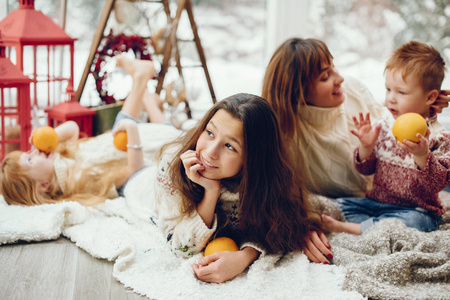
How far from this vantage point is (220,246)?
1570mm

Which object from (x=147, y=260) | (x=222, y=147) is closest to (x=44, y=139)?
(x=147, y=260)

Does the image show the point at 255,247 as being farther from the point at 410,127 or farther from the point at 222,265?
the point at 410,127

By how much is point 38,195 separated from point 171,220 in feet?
2.03

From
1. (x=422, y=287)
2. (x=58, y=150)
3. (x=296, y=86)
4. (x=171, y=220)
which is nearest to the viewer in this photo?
(x=422, y=287)

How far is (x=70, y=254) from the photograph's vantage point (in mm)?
1673

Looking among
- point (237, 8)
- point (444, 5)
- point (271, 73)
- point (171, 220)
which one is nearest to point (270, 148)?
point (171, 220)

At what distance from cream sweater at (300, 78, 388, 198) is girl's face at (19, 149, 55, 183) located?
3.11 ft

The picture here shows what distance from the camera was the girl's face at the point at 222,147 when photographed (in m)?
1.49

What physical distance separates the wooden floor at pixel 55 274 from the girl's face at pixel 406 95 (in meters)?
1.07

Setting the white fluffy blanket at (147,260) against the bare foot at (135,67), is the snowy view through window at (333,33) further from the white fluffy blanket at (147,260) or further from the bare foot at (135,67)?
the white fluffy blanket at (147,260)

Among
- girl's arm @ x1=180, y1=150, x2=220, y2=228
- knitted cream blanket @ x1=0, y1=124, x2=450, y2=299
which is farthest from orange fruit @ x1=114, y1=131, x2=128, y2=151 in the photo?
→ girl's arm @ x1=180, y1=150, x2=220, y2=228

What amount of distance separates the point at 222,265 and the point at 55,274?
48 cm

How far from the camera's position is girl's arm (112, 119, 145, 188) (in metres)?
2.13

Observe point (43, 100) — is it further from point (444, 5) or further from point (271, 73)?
point (444, 5)
